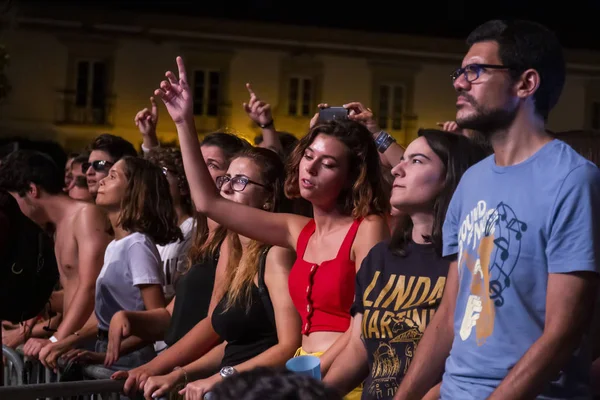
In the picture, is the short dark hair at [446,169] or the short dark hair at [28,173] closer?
the short dark hair at [446,169]

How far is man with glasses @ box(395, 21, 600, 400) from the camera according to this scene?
121 inches

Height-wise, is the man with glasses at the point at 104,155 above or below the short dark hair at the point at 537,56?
below

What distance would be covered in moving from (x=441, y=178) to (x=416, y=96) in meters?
A: 26.2

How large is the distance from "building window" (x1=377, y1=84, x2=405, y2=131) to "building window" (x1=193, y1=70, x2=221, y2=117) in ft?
14.1

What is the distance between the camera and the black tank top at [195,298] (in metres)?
5.86

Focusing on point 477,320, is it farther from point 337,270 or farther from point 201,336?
point 201,336

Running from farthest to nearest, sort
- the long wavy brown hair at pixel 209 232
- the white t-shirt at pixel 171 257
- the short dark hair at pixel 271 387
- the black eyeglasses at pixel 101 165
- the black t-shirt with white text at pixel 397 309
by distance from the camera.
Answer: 1. the black eyeglasses at pixel 101 165
2. the white t-shirt at pixel 171 257
3. the long wavy brown hair at pixel 209 232
4. the black t-shirt with white text at pixel 397 309
5. the short dark hair at pixel 271 387

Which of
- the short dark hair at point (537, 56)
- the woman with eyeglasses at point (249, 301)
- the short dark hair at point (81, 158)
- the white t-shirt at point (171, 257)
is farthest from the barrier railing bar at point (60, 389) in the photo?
the short dark hair at point (81, 158)

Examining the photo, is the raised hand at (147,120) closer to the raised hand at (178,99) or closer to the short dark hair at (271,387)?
the raised hand at (178,99)

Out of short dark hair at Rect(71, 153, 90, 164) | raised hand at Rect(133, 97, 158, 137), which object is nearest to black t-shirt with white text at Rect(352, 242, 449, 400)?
raised hand at Rect(133, 97, 158, 137)

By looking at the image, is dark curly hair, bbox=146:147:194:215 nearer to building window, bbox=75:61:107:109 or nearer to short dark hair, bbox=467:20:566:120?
short dark hair, bbox=467:20:566:120

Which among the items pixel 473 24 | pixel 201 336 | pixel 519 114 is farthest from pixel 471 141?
pixel 473 24

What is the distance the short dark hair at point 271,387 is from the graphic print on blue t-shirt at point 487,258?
1.03 meters

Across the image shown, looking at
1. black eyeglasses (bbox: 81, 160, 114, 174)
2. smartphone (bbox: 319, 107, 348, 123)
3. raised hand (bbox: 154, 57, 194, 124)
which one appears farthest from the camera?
black eyeglasses (bbox: 81, 160, 114, 174)
